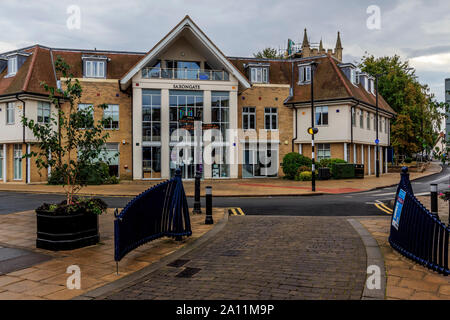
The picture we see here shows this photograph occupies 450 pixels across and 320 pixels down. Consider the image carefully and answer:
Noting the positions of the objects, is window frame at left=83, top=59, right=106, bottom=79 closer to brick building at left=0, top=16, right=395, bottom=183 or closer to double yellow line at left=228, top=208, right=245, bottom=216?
brick building at left=0, top=16, right=395, bottom=183

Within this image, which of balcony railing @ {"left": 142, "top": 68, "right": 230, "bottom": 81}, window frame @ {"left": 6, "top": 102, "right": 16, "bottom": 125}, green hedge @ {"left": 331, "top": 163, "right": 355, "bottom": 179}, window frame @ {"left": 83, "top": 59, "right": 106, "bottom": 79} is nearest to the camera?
window frame @ {"left": 6, "top": 102, "right": 16, "bottom": 125}

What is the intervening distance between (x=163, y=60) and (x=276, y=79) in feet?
33.5

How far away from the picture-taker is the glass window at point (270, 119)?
99.0 ft

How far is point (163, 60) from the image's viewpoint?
28.0 meters

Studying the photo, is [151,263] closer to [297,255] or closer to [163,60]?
[297,255]

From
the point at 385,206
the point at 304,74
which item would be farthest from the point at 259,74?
the point at 385,206

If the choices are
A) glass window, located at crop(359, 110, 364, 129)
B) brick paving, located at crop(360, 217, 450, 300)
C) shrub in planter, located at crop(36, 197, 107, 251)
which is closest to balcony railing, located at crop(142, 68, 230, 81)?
glass window, located at crop(359, 110, 364, 129)

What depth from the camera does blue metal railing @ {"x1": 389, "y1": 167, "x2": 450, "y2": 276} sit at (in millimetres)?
4883

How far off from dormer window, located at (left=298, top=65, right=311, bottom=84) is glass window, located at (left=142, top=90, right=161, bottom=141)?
12.7 metres

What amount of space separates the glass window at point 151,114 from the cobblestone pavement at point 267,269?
19.9m

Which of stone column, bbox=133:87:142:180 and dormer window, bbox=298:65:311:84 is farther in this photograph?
dormer window, bbox=298:65:311:84

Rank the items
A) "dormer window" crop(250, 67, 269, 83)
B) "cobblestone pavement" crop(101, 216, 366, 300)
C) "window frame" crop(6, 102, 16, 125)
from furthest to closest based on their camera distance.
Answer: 1. "dormer window" crop(250, 67, 269, 83)
2. "window frame" crop(6, 102, 16, 125)
3. "cobblestone pavement" crop(101, 216, 366, 300)

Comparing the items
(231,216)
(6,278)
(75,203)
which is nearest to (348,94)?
(231,216)

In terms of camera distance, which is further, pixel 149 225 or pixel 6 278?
pixel 149 225
